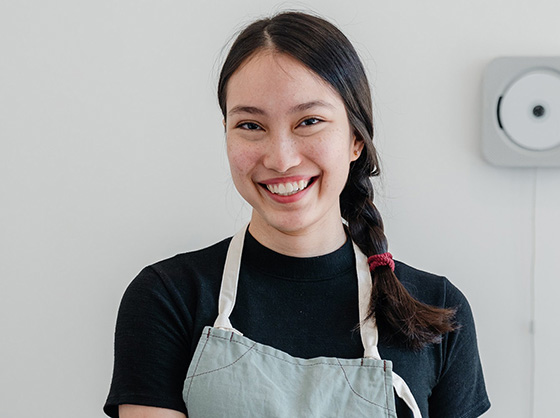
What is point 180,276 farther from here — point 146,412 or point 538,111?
point 538,111

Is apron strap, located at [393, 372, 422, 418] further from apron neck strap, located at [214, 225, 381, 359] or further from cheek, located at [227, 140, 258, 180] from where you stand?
cheek, located at [227, 140, 258, 180]

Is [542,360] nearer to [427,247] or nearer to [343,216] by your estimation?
[427,247]

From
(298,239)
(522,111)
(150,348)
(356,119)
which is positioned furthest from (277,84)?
(522,111)

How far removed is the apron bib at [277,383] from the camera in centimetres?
112

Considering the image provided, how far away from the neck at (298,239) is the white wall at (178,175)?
0.89 feet

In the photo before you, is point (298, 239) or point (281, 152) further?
point (298, 239)

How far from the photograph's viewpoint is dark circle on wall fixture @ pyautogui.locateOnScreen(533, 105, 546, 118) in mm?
1417

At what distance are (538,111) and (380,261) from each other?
1.40ft

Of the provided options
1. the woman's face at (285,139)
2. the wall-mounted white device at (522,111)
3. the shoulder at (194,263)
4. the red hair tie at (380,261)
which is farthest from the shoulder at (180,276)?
the wall-mounted white device at (522,111)

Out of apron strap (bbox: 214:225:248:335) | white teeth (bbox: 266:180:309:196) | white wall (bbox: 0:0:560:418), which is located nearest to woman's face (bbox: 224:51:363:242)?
white teeth (bbox: 266:180:309:196)

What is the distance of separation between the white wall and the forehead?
0.37 meters

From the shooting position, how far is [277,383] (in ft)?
3.75

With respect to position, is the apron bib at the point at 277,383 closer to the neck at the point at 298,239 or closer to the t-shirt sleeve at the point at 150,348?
the t-shirt sleeve at the point at 150,348

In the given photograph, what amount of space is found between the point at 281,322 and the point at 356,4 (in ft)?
2.07
